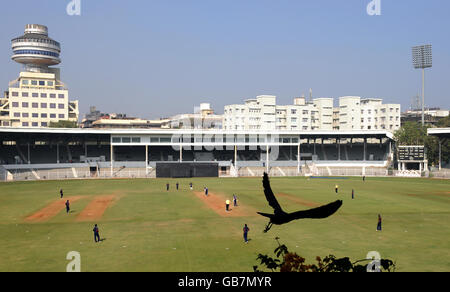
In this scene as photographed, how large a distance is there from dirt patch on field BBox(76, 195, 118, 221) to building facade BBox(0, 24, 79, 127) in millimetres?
109431

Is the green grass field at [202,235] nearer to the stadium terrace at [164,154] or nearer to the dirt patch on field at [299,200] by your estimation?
the dirt patch on field at [299,200]

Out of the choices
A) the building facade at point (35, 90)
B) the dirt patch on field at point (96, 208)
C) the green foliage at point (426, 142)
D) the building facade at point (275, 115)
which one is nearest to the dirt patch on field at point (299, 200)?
the dirt patch on field at point (96, 208)

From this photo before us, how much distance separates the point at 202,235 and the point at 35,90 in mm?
140406

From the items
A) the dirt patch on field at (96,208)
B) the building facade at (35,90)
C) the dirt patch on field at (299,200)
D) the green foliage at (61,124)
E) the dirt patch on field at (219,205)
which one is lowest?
the dirt patch on field at (299,200)

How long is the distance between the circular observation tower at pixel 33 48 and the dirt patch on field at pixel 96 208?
11897cm

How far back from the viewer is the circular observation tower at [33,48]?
15100cm

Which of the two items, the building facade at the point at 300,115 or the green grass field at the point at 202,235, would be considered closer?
the green grass field at the point at 202,235

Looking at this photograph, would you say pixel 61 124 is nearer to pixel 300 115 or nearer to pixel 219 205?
pixel 300 115

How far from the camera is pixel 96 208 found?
4641cm

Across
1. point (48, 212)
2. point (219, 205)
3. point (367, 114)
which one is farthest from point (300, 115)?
point (48, 212)

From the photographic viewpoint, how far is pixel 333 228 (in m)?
35.2

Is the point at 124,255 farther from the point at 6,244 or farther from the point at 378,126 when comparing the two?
the point at 378,126

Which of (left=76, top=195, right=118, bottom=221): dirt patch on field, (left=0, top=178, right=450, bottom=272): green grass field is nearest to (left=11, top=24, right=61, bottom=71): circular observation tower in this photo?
(left=0, top=178, right=450, bottom=272): green grass field
